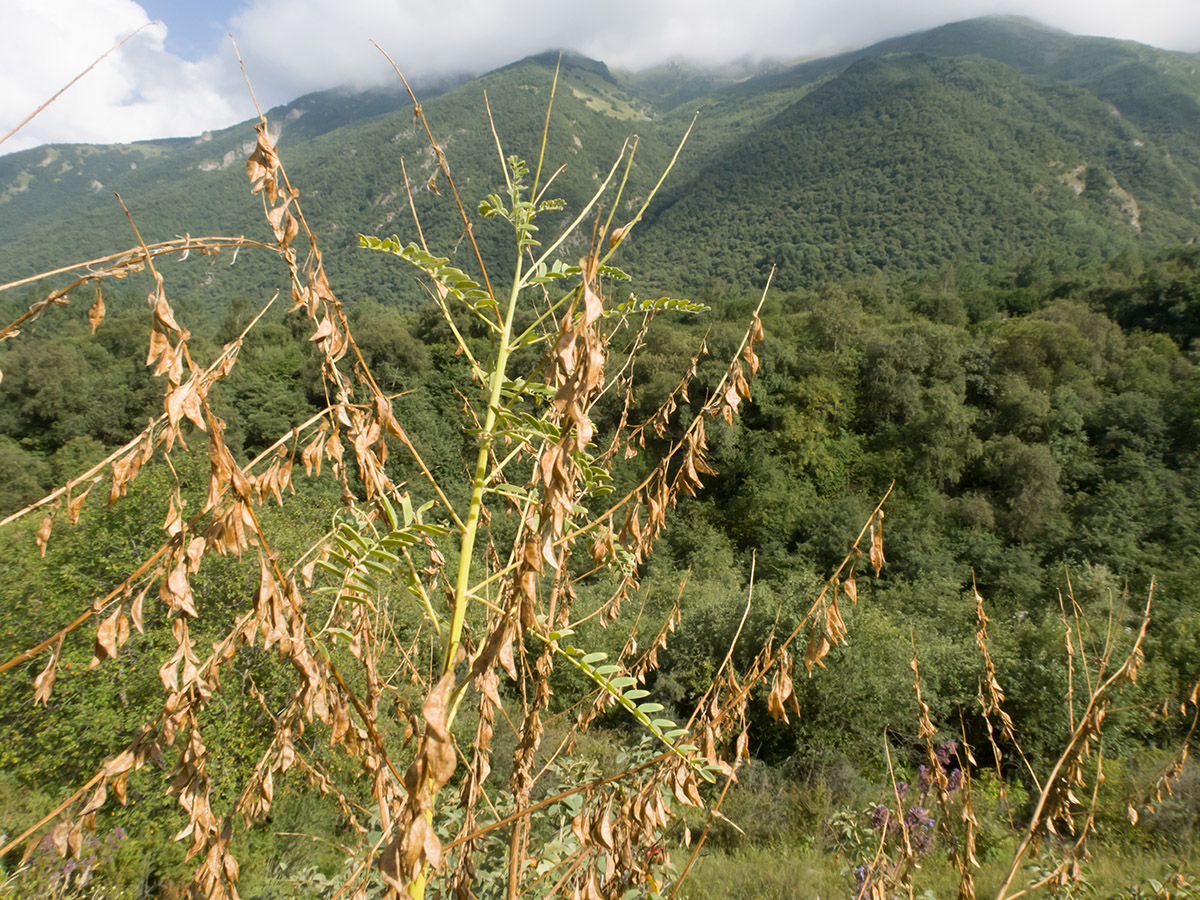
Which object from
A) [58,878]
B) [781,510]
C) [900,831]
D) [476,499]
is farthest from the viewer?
[781,510]

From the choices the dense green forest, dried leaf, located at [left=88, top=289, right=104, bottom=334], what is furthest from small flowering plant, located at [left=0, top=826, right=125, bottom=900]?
dried leaf, located at [left=88, top=289, right=104, bottom=334]

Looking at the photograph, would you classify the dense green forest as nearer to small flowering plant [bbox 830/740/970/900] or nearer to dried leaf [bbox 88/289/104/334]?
small flowering plant [bbox 830/740/970/900]

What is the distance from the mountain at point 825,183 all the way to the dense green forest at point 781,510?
61 cm

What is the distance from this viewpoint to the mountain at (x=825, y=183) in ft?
168

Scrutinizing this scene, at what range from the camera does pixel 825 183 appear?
6288 cm

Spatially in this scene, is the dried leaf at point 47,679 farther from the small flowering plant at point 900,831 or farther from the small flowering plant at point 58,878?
the small flowering plant at point 58,878

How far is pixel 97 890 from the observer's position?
4.83m

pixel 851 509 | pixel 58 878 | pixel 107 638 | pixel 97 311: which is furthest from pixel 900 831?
pixel 851 509

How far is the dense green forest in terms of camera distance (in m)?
1.82

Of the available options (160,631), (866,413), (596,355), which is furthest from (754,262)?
(596,355)

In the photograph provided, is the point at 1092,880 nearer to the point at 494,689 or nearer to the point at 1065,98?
the point at 494,689

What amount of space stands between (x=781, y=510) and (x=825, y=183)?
5301 centimetres

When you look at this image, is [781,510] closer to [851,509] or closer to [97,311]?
[851,509]

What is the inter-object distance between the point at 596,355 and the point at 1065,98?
9585 centimetres
